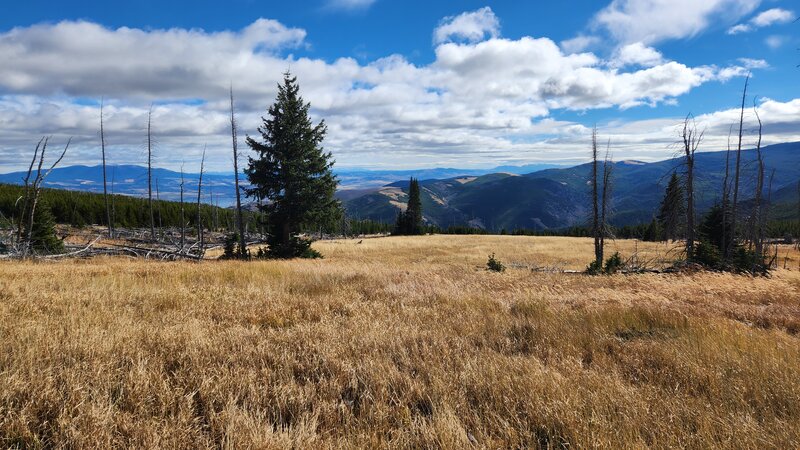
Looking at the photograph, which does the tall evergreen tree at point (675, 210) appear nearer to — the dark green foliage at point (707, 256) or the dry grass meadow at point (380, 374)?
the dark green foliage at point (707, 256)

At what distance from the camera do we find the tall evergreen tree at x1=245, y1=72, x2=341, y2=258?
23.5 m

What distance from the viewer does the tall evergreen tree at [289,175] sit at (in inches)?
927

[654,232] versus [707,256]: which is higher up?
[707,256]

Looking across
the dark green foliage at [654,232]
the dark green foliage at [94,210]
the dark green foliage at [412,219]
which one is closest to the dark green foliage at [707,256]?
the dark green foliage at [654,232]

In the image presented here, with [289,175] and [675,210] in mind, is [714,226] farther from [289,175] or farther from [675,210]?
[289,175]

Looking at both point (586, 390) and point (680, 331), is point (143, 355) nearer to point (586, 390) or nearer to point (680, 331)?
point (586, 390)

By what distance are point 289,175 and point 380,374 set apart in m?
21.1

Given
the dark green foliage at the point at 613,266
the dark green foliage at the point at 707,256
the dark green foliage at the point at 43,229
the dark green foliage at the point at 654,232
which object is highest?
the dark green foliage at the point at 43,229

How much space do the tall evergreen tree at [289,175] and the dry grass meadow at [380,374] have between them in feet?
55.5

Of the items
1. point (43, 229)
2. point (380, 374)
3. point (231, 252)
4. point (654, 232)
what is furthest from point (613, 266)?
point (654, 232)

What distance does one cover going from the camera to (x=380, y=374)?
144 inches

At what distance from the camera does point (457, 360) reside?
Result: 4062 mm

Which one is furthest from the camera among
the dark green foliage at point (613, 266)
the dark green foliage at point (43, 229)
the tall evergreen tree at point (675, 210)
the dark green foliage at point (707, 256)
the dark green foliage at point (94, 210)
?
the dark green foliage at point (94, 210)

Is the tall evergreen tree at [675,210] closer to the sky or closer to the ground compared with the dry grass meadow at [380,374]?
closer to the sky
